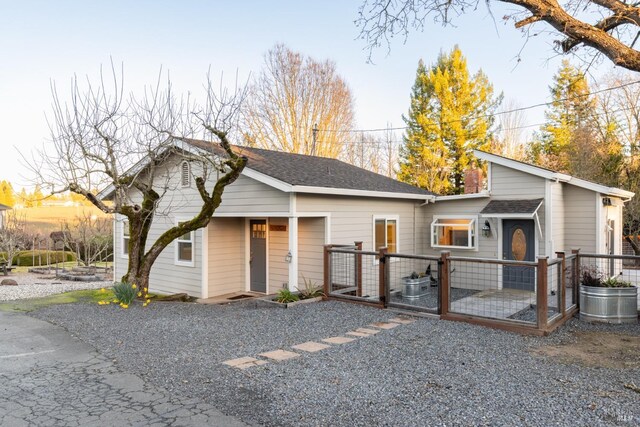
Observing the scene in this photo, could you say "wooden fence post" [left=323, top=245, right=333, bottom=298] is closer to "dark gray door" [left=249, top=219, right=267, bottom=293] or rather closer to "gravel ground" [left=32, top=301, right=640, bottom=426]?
A: "gravel ground" [left=32, top=301, right=640, bottom=426]

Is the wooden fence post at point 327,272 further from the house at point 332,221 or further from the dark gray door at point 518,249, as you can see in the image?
the dark gray door at point 518,249

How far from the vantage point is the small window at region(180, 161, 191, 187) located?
11.6m

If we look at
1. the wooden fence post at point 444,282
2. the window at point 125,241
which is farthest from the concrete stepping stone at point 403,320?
the window at point 125,241

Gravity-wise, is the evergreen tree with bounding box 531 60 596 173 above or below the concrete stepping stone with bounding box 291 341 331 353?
above

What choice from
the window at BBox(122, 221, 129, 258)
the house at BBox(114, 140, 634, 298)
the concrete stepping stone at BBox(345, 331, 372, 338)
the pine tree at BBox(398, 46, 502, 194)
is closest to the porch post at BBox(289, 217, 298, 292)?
the house at BBox(114, 140, 634, 298)

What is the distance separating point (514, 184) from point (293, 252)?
636 centimetres

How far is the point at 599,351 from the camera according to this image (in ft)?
19.1

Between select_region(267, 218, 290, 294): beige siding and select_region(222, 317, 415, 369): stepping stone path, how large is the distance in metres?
3.86

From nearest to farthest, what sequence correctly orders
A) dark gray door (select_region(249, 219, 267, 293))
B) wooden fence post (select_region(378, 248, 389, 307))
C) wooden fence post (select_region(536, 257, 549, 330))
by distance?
wooden fence post (select_region(536, 257, 549, 330)) → wooden fence post (select_region(378, 248, 389, 307)) → dark gray door (select_region(249, 219, 267, 293))

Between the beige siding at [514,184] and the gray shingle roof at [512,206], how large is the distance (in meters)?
0.21

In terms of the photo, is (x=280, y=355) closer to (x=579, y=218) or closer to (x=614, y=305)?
(x=614, y=305)

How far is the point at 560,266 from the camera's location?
7.19 metres

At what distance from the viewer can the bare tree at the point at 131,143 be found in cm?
895

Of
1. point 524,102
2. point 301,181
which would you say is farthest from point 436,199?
point 524,102
